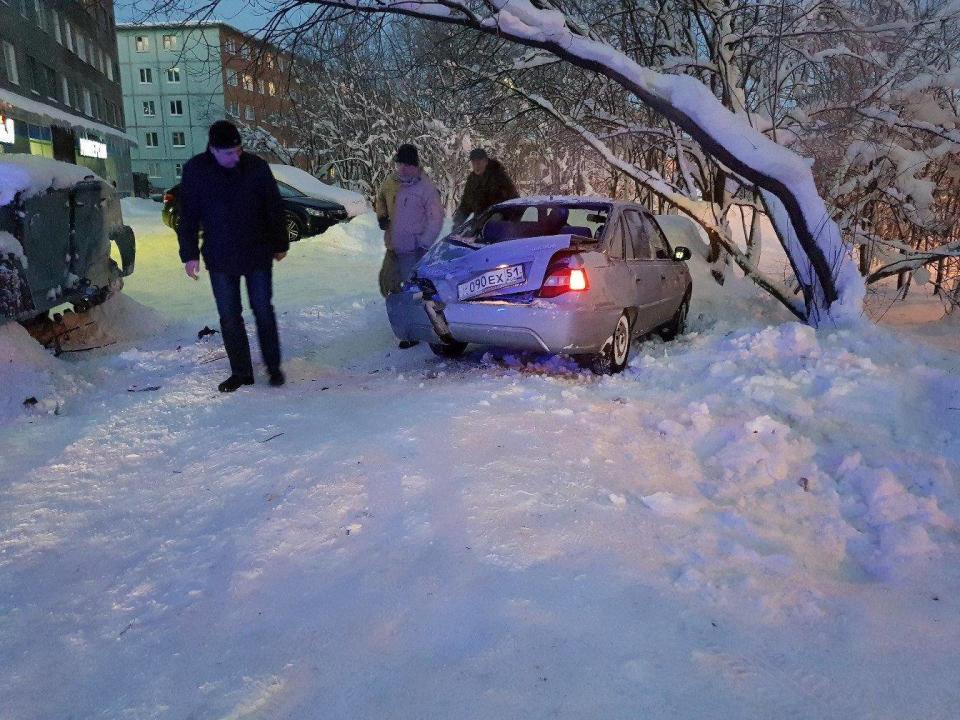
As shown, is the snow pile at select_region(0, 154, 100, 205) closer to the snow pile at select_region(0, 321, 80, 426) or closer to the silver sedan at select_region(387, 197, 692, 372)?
the snow pile at select_region(0, 321, 80, 426)

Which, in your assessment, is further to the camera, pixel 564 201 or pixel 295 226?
pixel 295 226

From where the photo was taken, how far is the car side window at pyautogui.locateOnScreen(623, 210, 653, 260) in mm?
6188

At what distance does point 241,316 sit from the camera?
4984 millimetres

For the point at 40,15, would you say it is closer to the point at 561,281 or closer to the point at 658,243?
the point at 658,243

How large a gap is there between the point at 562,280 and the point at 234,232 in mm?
2254

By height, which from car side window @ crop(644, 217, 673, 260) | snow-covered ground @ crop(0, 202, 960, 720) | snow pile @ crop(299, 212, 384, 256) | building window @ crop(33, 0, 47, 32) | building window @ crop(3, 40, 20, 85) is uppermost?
building window @ crop(33, 0, 47, 32)

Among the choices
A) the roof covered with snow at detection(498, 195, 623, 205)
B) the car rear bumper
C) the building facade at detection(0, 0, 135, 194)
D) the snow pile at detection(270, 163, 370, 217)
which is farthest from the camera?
the building facade at detection(0, 0, 135, 194)

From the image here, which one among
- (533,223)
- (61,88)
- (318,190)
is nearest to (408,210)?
(533,223)

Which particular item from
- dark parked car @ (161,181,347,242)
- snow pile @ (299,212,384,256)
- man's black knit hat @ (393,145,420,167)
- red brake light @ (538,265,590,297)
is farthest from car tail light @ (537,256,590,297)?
dark parked car @ (161,181,347,242)

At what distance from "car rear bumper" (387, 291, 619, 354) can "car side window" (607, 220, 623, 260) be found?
54 centimetres

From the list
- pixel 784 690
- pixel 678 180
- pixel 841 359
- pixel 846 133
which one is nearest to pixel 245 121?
pixel 678 180

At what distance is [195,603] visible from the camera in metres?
2.52

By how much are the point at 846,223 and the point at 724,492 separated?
620cm

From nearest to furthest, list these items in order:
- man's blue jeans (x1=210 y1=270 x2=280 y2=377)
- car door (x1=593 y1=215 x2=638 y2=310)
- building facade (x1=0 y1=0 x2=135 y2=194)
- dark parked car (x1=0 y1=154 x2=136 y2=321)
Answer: dark parked car (x1=0 y1=154 x2=136 y2=321)
man's blue jeans (x1=210 y1=270 x2=280 y2=377)
car door (x1=593 y1=215 x2=638 y2=310)
building facade (x1=0 y1=0 x2=135 y2=194)
